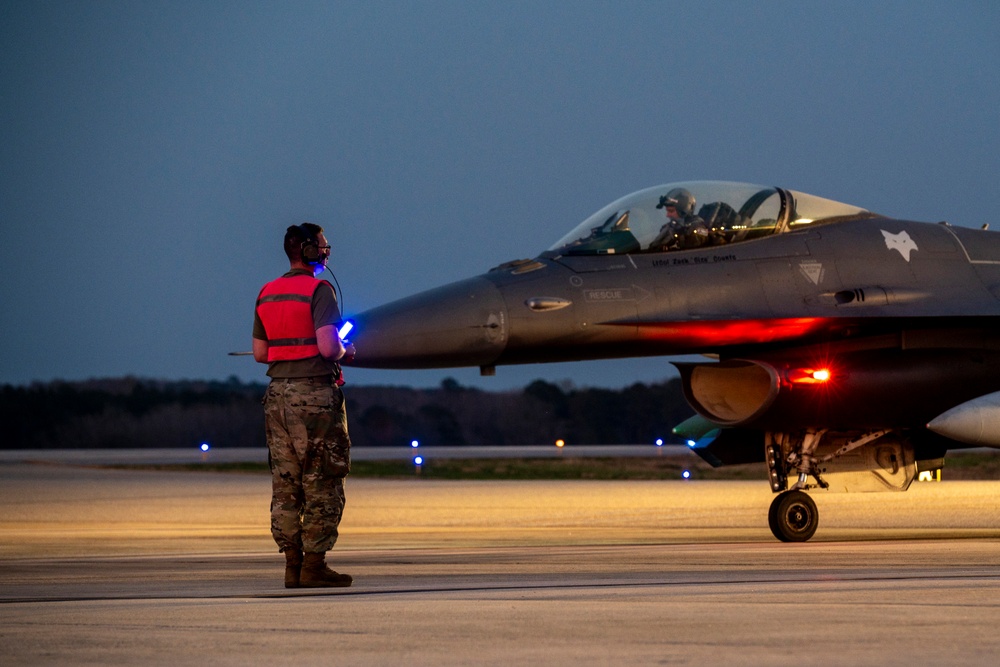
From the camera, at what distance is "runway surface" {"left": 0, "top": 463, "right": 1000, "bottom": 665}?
188 inches

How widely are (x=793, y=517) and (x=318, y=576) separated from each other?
18.6ft

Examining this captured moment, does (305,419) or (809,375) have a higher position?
(809,375)

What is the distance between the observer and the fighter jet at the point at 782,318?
432 inches

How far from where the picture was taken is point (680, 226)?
38.3ft

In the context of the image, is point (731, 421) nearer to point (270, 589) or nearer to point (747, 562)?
point (747, 562)

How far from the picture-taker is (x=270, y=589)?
7422mm

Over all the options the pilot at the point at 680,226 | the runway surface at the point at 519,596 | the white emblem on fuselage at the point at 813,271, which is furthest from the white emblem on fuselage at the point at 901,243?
the runway surface at the point at 519,596

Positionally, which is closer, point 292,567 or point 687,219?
point 292,567

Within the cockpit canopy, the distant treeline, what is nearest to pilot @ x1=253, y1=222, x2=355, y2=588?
→ the cockpit canopy

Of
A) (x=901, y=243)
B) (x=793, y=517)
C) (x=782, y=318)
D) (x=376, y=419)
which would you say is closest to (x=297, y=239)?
(x=782, y=318)

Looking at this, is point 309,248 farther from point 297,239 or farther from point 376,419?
point 376,419

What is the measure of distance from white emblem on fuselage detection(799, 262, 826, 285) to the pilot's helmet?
40.8 inches

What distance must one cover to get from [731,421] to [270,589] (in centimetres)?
533

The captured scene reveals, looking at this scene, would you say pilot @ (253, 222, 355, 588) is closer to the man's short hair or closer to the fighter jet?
the man's short hair
